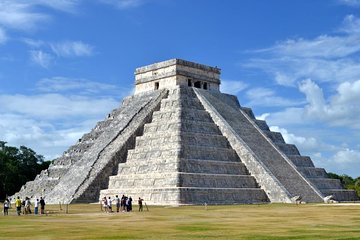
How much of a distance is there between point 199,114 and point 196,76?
585cm

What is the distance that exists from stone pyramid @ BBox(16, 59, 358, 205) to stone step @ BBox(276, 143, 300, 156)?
0.11 meters

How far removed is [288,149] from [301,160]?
4.83ft

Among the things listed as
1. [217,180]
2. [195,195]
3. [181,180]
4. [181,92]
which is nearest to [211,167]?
[217,180]

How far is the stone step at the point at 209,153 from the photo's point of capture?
3547 cm

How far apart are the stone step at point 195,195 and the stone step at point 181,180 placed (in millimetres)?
583

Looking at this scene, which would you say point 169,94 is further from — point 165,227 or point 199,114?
point 165,227

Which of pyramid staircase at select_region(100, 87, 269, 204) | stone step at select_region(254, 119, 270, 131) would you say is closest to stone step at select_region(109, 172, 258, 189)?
pyramid staircase at select_region(100, 87, 269, 204)

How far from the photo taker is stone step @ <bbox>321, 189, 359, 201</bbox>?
3926cm

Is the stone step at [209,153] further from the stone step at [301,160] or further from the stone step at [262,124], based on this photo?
the stone step at [262,124]

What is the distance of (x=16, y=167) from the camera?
2202 inches

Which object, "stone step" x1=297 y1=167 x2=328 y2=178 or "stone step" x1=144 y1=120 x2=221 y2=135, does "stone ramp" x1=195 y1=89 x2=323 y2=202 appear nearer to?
"stone step" x1=144 y1=120 x2=221 y2=135

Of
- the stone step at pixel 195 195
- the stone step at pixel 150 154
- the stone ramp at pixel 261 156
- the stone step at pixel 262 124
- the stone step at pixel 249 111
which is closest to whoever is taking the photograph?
the stone step at pixel 195 195

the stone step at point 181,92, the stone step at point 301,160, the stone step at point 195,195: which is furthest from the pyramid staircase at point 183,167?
the stone step at point 301,160

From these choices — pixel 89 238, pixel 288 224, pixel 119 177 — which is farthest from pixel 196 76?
pixel 89 238
